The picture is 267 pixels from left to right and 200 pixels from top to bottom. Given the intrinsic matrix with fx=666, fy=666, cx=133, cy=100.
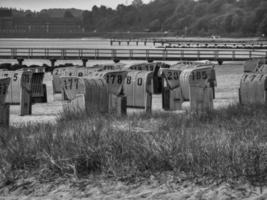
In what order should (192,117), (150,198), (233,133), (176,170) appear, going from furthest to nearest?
(192,117)
(233,133)
(176,170)
(150,198)

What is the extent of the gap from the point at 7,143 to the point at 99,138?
4.62 feet

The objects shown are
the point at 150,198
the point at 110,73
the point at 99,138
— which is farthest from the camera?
the point at 110,73

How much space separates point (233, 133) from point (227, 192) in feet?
9.96

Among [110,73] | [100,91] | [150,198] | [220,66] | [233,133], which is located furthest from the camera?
[220,66]

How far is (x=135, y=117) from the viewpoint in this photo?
44.8 ft

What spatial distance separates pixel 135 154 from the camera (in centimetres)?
829

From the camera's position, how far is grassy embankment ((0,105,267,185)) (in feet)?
25.4

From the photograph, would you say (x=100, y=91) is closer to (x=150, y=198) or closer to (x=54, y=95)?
(x=150, y=198)

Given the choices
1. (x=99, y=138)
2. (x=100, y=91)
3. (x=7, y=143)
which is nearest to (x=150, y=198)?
(x=99, y=138)

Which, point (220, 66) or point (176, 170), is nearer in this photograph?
point (176, 170)

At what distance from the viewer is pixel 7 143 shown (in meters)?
9.58

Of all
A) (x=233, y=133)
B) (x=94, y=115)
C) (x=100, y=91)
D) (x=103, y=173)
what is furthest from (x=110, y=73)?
(x=103, y=173)

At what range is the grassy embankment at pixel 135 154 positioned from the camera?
7.75m

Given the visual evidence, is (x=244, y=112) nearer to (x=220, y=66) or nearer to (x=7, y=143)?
(x=7, y=143)
